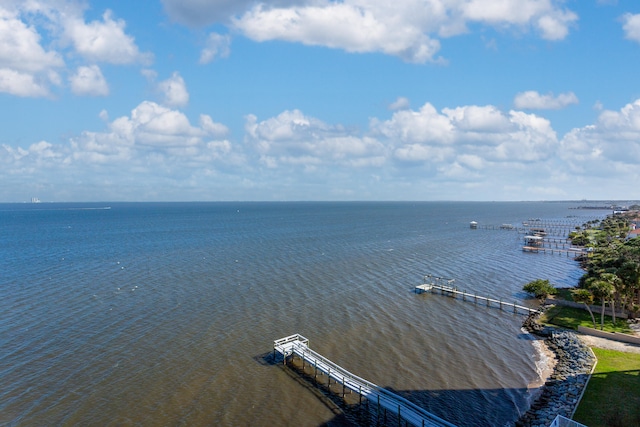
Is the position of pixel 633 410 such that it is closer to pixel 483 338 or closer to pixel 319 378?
pixel 483 338

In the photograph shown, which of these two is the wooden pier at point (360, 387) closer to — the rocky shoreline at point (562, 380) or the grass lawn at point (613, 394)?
the rocky shoreline at point (562, 380)

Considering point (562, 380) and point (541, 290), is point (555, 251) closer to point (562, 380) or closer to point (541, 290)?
point (541, 290)

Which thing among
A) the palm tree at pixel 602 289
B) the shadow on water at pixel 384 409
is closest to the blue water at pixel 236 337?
the shadow on water at pixel 384 409

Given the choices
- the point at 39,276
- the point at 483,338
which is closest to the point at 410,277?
the point at 483,338

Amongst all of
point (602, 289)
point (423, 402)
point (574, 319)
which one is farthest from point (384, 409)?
point (574, 319)

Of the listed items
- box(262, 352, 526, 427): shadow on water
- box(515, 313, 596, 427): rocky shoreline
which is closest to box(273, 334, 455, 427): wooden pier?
box(262, 352, 526, 427): shadow on water
